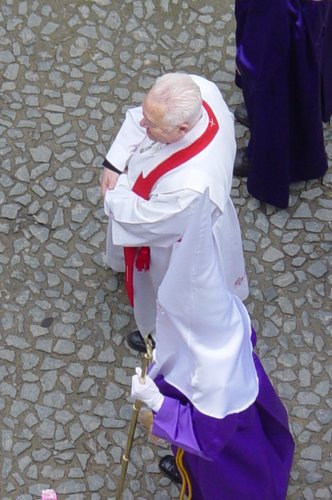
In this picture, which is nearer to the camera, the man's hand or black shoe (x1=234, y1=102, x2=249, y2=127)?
the man's hand

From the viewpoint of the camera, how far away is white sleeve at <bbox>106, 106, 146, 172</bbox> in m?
4.41

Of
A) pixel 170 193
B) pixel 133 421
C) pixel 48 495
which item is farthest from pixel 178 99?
pixel 48 495

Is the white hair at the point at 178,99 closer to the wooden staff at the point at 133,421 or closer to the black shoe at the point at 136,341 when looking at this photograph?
the wooden staff at the point at 133,421

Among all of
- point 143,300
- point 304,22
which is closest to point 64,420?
point 143,300

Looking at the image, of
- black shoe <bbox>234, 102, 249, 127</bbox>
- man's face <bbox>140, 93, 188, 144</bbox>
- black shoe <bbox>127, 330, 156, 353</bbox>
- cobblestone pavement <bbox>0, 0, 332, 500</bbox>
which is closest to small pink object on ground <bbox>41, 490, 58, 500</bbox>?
cobblestone pavement <bbox>0, 0, 332, 500</bbox>

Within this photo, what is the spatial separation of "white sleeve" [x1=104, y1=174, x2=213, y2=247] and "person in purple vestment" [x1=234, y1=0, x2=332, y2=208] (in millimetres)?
1136

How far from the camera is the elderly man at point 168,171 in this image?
3.89 meters

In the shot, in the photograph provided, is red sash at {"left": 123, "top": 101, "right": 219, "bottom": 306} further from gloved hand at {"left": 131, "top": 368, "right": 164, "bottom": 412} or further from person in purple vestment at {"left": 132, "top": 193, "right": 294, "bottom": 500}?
gloved hand at {"left": 131, "top": 368, "right": 164, "bottom": 412}

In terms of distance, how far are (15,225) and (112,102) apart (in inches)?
42.2

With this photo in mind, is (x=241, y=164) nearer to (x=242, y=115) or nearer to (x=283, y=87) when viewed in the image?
(x=242, y=115)

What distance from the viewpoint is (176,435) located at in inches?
139

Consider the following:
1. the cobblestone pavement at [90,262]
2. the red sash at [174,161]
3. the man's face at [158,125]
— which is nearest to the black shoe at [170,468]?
the cobblestone pavement at [90,262]

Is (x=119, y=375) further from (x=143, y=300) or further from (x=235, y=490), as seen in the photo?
(x=235, y=490)

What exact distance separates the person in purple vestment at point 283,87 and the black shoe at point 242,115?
22 centimetres
